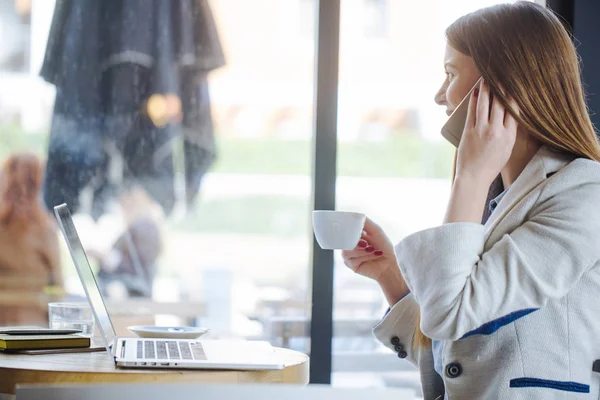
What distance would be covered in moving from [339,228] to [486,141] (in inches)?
14.1

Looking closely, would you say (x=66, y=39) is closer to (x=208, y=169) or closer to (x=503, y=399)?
(x=208, y=169)

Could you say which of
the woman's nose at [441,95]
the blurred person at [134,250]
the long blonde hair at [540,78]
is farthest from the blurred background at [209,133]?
the long blonde hair at [540,78]

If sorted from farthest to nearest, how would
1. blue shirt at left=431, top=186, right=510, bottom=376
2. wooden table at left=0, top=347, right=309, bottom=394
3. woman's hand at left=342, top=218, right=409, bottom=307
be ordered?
woman's hand at left=342, top=218, right=409, bottom=307, blue shirt at left=431, top=186, right=510, bottom=376, wooden table at left=0, top=347, right=309, bottom=394

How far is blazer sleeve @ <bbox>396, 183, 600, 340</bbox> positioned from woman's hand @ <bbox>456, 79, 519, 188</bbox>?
119 millimetres

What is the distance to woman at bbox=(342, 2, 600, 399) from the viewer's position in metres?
1.41

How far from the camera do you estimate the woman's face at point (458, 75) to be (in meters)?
1.64

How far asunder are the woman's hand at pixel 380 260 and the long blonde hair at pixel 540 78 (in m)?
0.46

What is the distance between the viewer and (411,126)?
3.04 meters

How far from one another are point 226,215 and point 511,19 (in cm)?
157

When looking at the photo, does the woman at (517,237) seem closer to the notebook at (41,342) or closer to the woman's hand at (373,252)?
the woman's hand at (373,252)

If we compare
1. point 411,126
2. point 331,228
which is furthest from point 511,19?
point 411,126

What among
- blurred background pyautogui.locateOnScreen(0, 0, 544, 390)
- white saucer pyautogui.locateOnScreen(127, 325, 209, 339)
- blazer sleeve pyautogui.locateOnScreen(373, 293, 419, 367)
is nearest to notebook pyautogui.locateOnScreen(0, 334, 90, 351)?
white saucer pyautogui.locateOnScreen(127, 325, 209, 339)

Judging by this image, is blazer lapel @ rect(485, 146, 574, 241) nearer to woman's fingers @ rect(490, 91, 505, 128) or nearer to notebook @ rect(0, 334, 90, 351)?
woman's fingers @ rect(490, 91, 505, 128)

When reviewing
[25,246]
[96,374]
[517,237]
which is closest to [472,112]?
[517,237]
